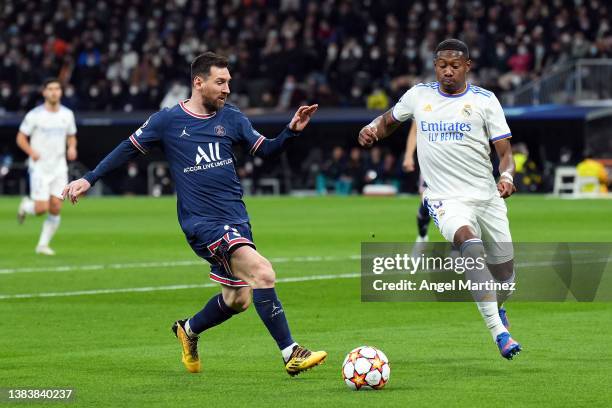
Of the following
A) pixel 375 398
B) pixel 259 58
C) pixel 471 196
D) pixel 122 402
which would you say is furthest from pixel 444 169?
pixel 259 58

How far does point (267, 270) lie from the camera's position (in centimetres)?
880

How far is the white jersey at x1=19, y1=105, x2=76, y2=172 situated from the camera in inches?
795

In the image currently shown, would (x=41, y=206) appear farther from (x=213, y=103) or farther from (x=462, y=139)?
(x=213, y=103)

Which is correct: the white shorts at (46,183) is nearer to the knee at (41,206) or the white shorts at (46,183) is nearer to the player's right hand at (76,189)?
the knee at (41,206)

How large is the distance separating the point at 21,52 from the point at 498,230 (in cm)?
3784

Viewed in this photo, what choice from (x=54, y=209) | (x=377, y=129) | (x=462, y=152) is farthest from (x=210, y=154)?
(x=54, y=209)

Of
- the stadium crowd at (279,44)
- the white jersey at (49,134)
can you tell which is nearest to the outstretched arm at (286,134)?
the white jersey at (49,134)

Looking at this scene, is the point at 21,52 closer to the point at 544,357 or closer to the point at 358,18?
the point at 358,18

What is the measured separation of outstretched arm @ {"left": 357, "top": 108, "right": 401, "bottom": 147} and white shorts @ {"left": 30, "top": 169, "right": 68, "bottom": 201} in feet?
33.9

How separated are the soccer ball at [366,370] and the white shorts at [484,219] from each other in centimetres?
179

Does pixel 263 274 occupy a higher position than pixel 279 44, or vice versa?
pixel 263 274

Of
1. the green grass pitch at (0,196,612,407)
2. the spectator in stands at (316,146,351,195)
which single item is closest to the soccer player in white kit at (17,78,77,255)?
the green grass pitch at (0,196,612,407)

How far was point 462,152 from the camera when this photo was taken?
10102 mm

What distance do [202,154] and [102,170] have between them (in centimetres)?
71
